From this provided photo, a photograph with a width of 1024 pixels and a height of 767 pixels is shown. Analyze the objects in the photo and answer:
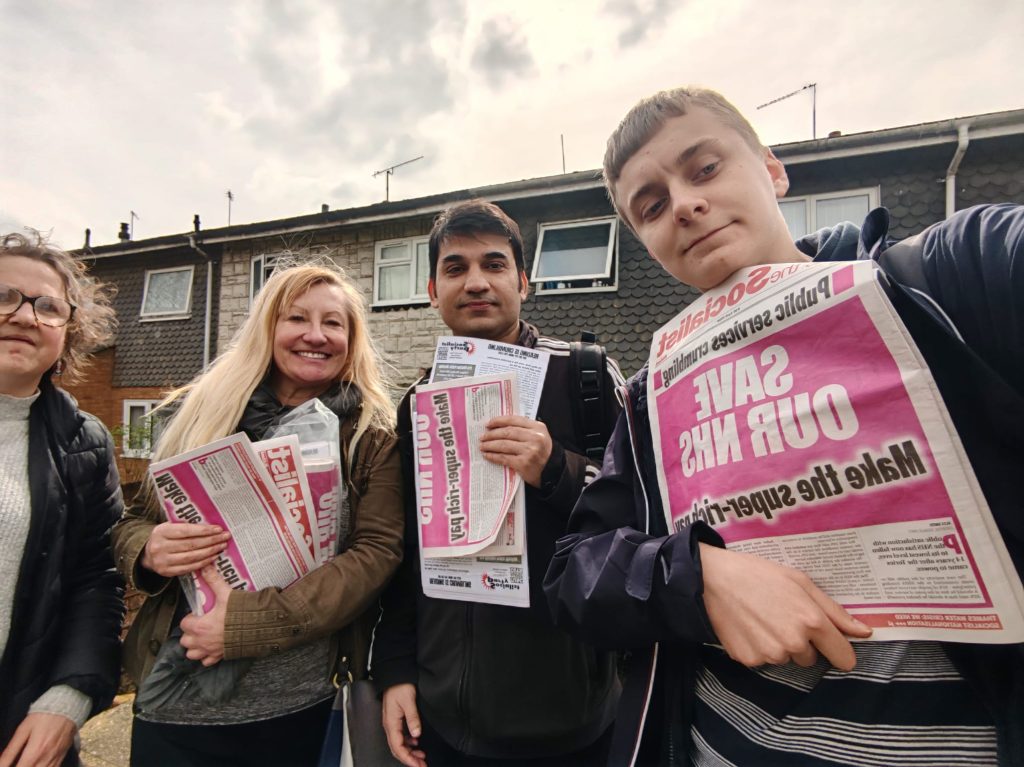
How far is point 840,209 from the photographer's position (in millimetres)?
6043

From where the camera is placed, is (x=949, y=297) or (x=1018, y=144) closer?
(x=949, y=297)

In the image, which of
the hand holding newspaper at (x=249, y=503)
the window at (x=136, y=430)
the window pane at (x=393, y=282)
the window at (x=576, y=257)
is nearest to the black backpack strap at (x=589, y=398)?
the hand holding newspaper at (x=249, y=503)

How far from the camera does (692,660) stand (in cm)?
98

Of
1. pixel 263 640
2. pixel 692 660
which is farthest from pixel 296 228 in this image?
pixel 692 660

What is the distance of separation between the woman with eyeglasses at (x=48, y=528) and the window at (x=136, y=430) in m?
8.95

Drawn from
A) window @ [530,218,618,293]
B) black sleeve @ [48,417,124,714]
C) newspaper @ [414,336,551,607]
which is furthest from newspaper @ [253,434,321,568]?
window @ [530,218,618,293]

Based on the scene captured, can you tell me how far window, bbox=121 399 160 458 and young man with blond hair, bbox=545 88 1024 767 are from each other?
10.5m

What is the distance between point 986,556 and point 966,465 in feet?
0.35

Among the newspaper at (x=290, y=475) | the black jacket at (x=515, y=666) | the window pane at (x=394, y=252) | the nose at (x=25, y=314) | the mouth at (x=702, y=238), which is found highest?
the window pane at (x=394, y=252)

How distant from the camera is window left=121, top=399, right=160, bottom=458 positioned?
9.43m

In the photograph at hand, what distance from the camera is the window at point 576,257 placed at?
6.86 metres

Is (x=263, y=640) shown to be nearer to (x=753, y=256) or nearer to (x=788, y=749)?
(x=788, y=749)

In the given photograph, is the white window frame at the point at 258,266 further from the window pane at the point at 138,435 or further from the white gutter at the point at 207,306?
the window pane at the point at 138,435

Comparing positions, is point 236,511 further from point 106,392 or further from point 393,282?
point 106,392
